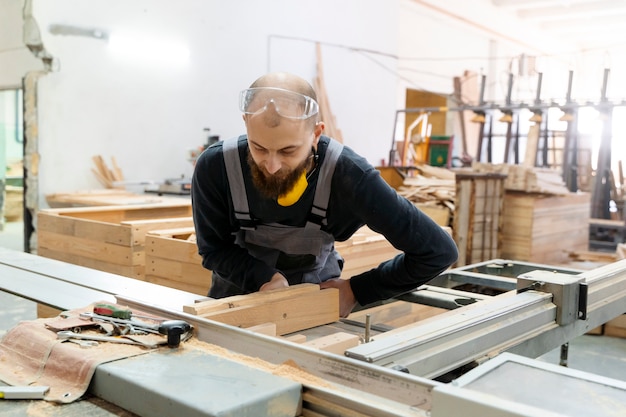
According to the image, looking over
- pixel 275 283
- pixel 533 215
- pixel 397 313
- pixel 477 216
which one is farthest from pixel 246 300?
pixel 533 215

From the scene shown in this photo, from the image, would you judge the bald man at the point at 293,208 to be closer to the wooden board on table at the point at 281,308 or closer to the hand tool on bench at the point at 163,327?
the wooden board on table at the point at 281,308

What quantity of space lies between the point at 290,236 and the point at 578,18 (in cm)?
1547

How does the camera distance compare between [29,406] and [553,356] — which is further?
[553,356]

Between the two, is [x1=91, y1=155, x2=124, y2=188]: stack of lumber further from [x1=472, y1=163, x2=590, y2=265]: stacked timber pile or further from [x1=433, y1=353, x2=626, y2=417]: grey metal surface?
[x1=433, y1=353, x2=626, y2=417]: grey metal surface

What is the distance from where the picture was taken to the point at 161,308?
4.77ft

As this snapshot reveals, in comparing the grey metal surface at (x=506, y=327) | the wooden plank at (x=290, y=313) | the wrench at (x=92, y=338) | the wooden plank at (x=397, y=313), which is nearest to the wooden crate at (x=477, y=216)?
the wooden plank at (x=397, y=313)

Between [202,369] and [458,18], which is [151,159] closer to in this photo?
[202,369]

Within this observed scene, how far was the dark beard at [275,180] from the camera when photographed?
1.75 m

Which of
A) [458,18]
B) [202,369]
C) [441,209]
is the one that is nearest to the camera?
[202,369]

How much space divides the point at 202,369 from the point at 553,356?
3.43 meters

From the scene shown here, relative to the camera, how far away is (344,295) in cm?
194

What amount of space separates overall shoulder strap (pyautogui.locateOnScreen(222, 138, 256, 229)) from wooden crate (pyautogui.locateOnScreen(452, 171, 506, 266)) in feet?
14.6

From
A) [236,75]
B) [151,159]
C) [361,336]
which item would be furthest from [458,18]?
[361,336]

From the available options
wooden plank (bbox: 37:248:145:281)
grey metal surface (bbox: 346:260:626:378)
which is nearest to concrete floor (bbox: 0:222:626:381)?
wooden plank (bbox: 37:248:145:281)
